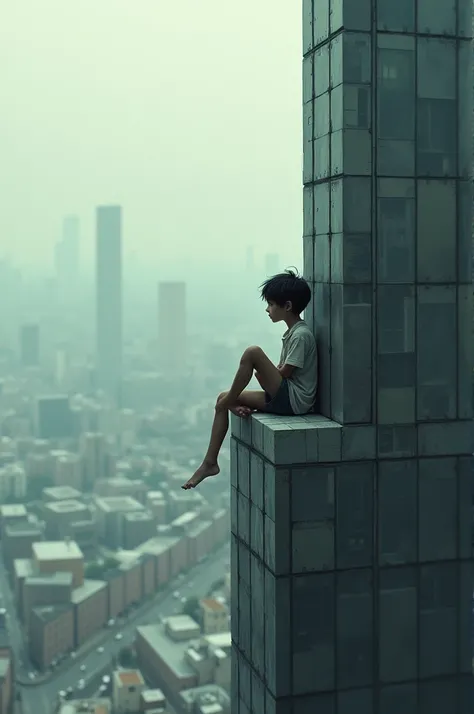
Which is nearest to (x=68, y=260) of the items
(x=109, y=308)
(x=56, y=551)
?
(x=109, y=308)

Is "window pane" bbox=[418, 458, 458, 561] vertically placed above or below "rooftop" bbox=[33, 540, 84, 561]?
Result: above

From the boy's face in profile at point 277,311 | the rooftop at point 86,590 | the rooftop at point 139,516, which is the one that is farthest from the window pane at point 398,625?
the rooftop at point 139,516

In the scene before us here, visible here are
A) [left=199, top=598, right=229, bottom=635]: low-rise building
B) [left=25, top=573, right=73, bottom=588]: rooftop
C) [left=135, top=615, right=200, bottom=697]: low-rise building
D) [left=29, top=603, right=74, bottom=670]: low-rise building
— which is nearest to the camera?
[left=135, top=615, right=200, bottom=697]: low-rise building

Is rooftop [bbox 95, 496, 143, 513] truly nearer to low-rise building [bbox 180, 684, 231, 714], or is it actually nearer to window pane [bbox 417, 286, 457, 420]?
low-rise building [bbox 180, 684, 231, 714]

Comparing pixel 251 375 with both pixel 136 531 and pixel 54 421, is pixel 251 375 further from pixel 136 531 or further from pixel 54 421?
pixel 54 421

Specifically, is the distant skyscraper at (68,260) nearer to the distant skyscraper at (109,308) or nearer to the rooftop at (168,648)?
the distant skyscraper at (109,308)

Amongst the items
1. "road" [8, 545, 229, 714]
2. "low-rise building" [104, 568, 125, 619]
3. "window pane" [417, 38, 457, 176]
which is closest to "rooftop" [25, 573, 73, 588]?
"road" [8, 545, 229, 714]

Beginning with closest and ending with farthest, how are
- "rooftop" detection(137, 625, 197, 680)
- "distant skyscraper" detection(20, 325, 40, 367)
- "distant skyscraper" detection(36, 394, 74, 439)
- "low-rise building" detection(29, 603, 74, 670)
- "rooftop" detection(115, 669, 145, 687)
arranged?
"rooftop" detection(115, 669, 145, 687) < "rooftop" detection(137, 625, 197, 680) < "low-rise building" detection(29, 603, 74, 670) < "distant skyscraper" detection(36, 394, 74, 439) < "distant skyscraper" detection(20, 325, 40, 367)

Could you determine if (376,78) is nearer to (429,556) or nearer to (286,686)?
(429,556)
